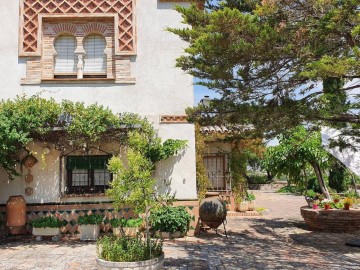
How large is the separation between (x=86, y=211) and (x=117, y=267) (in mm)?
4854

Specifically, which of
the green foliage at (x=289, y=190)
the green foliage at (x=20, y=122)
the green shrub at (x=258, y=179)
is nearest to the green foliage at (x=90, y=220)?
the green foliage at (x=20, y=122)

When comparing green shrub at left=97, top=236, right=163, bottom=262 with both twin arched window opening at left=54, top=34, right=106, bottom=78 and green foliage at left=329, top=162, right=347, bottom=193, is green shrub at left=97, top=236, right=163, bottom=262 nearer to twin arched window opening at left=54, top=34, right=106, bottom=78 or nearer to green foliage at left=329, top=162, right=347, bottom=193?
twin arched window opening at left=54, top=34, right=106, bottom=78

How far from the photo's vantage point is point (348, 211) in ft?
36.0

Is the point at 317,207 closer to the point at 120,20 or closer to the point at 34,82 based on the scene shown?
the point at 120,20

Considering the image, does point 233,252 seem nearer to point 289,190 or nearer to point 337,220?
point 337,220

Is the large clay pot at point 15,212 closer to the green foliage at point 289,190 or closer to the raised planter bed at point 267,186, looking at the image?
the green foliage at point 289,190

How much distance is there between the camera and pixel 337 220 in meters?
11.0

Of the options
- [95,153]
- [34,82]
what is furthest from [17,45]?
[95,153]

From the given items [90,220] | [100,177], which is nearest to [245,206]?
[100,177]

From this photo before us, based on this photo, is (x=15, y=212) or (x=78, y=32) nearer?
(x=15, y=212)

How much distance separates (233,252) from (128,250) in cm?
318

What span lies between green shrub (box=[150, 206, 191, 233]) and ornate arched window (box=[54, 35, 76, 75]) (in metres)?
4.90

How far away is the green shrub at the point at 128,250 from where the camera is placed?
6.32 m

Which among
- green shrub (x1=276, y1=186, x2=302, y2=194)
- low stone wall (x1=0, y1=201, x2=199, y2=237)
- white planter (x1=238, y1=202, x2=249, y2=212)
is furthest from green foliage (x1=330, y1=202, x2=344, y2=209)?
green shrub (x1=276, y1=186, x2=302, y2=194)
